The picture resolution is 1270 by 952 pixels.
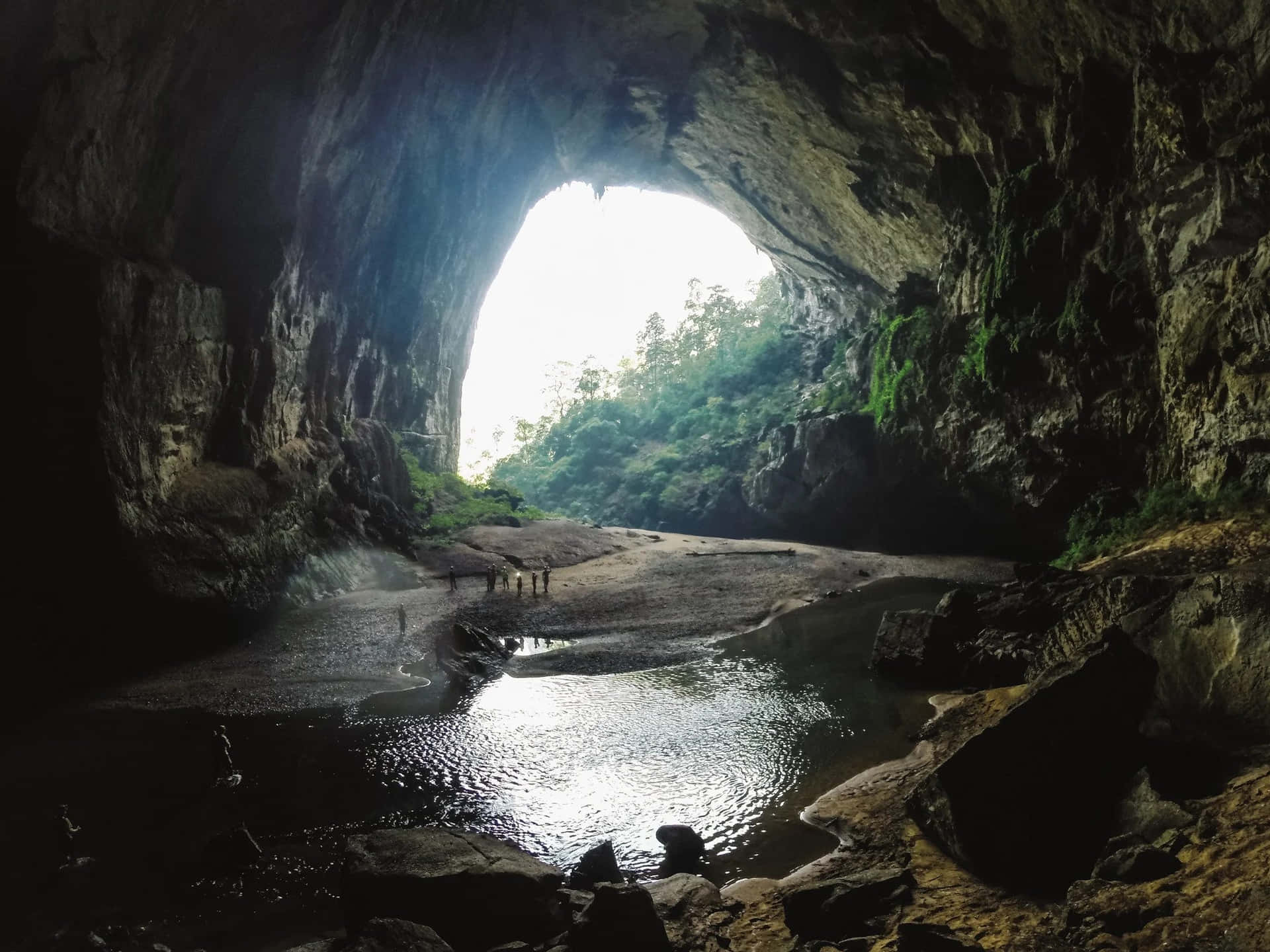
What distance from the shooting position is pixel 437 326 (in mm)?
35000

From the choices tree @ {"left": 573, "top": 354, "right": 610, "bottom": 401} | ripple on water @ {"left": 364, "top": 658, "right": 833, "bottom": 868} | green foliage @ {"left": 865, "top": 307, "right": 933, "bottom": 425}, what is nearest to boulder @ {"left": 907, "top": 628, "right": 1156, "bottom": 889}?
ripple on water @ {"left": 364, "top": 658, "right": 833, "bottom": 868}

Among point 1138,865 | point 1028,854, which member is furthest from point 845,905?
point 1138,865

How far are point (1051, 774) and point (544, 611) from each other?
14.1 m

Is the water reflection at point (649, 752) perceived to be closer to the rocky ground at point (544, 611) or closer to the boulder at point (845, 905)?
the boulder at point (845, 905)

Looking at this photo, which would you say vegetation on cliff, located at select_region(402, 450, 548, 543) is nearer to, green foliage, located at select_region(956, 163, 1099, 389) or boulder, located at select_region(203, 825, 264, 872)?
green foliage, located at select_region(956, 163, 1099, 389)

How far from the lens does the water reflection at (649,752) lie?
286 inches

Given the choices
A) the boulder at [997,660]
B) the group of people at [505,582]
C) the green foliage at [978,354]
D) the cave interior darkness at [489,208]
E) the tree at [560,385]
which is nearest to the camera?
the boulder at [997,660]

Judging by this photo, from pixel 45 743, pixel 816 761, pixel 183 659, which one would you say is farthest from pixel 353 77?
pixel 816 761

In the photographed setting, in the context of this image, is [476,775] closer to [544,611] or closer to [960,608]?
[960,608]

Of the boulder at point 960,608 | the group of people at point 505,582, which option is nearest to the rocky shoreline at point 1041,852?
the boulder at point 960,608

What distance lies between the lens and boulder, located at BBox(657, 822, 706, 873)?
6.55 m

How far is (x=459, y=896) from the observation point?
18.7 ft

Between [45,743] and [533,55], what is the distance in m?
26.6

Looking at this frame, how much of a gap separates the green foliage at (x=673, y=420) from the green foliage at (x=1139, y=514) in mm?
20862
